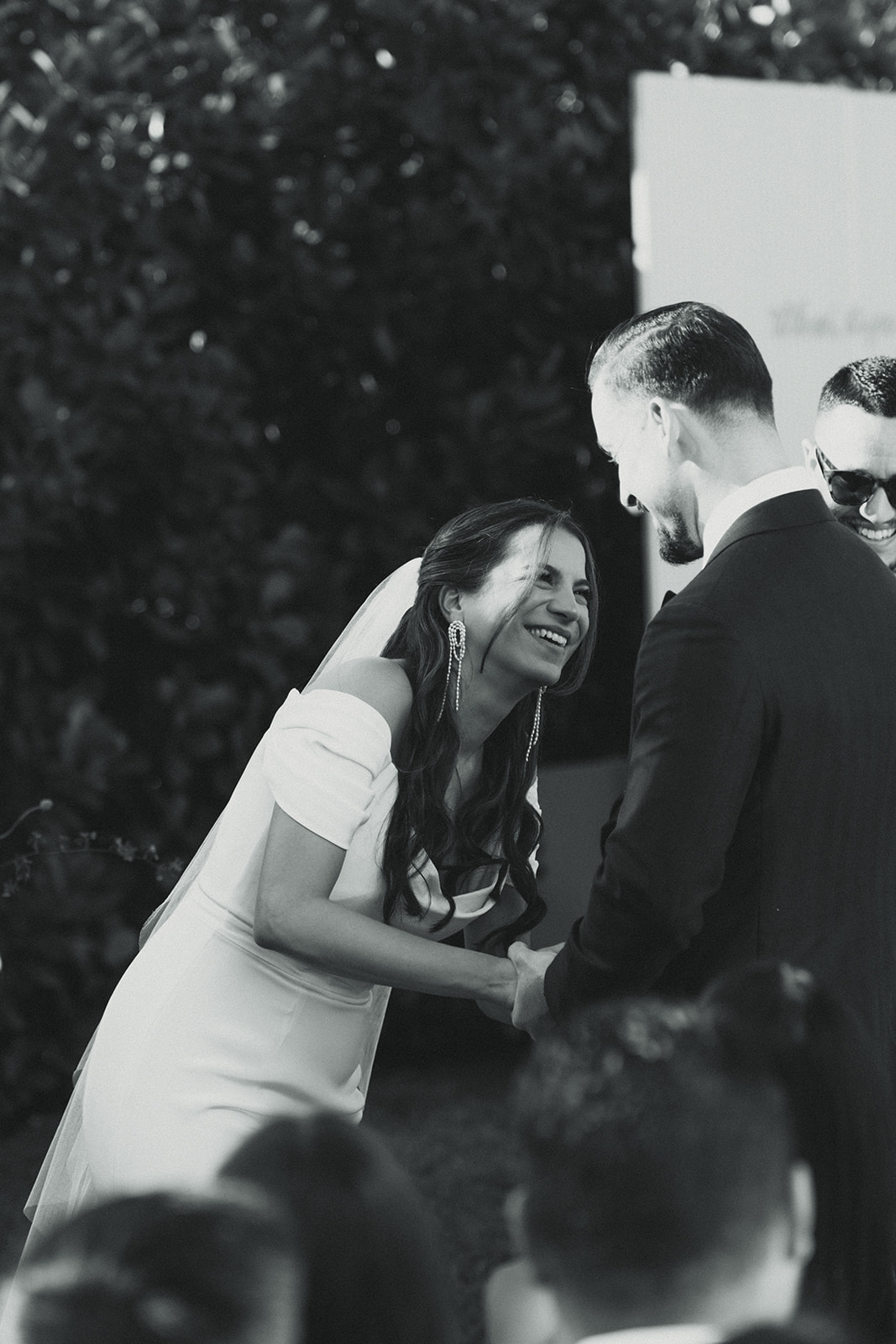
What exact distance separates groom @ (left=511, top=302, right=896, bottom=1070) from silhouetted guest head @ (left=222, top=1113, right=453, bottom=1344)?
121cm

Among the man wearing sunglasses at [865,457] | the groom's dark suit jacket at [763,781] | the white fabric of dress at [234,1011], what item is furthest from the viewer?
the man wearing sunglasses at [865,457]

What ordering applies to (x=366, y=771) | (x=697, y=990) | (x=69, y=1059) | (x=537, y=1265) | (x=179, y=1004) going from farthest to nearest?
1. (x=69, y=1059)
2. (x=179, y=1004)
3. (x=366, y=771)
4. (x=697, y=990)
5. (x=537, y=1265)

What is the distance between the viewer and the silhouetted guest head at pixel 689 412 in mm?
2441

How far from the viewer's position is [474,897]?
291 cm

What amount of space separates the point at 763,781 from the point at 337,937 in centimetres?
73

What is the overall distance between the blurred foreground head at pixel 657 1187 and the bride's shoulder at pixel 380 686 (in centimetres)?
156

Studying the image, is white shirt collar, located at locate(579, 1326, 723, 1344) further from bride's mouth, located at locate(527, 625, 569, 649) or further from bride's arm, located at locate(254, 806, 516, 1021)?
bride's mouth, located at locate(527, 625, 569, 649)

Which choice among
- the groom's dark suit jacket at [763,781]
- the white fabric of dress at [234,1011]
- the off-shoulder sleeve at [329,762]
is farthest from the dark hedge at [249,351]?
the groom's dark suit jacket at [763,781]

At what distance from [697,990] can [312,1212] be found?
1455 millimetres

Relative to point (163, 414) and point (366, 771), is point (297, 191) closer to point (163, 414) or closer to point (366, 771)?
point (163, 414)

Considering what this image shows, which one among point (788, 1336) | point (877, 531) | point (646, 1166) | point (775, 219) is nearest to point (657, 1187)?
point (646, 1166)

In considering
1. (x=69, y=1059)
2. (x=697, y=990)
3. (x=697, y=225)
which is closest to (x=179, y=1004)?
(x=697, y=990)

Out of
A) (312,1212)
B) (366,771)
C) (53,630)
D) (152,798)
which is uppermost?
(312,1212)

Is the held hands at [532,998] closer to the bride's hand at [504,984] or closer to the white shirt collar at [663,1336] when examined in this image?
the bride's hand at [504,984]
